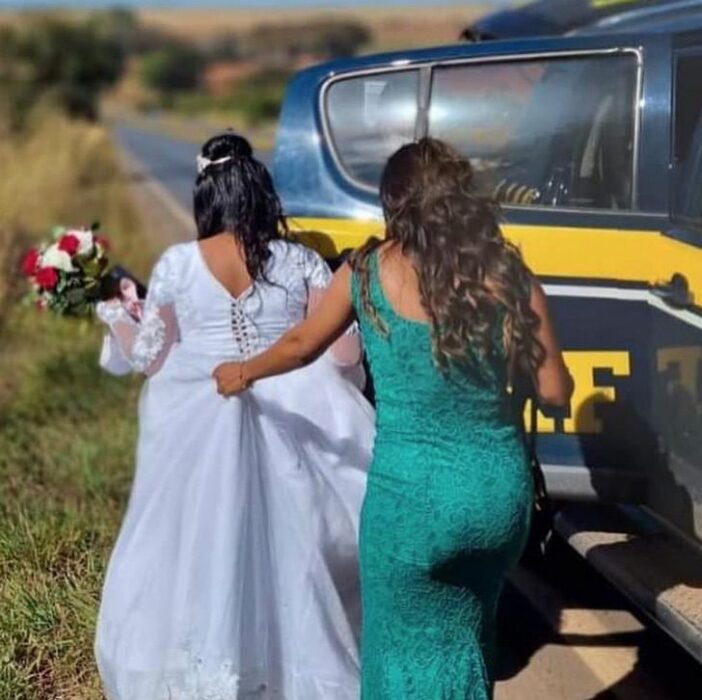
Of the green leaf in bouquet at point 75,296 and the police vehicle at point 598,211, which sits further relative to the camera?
the green leaf in bouquet at point 75,296

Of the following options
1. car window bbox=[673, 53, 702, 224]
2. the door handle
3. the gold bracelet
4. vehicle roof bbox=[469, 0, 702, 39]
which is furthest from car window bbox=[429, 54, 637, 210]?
the gold bracelet

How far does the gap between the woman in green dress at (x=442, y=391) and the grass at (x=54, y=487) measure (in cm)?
128

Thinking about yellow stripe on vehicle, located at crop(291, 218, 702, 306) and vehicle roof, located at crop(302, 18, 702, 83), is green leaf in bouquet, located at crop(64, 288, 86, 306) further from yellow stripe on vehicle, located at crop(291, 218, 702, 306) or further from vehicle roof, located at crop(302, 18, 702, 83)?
yellow stripe on vehicle, located at crop(291, 218, 702, 306)

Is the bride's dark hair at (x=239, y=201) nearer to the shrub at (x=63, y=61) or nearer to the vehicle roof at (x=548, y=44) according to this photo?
the vehicle roof at (x=548, y=44)

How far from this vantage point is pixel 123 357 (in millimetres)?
4785

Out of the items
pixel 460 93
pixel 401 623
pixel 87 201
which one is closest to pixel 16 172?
pixel 87 201

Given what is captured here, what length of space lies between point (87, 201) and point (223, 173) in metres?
18.0

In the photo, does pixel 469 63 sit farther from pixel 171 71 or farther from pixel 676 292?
pixel 171 71

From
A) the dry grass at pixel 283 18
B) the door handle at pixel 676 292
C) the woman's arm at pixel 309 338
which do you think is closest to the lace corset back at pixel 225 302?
the woman's arm at pixel 309 338

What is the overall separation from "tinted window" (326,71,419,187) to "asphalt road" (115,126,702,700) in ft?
5.34

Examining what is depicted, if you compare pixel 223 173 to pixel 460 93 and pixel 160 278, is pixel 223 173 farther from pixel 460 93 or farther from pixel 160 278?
pixel 460 93

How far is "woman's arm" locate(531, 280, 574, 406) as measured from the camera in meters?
3.41

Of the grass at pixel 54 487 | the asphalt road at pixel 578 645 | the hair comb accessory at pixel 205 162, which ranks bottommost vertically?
the asphalt road at pixel 578 645

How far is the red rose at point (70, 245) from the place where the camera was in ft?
17.0
